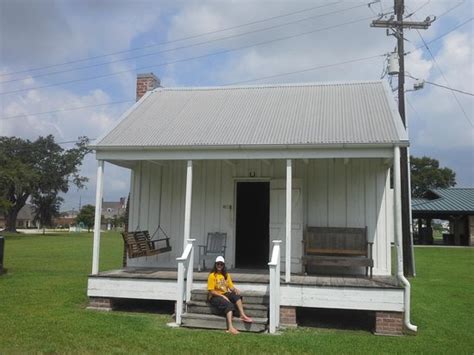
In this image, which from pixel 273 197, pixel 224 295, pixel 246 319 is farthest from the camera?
pixel 273 197

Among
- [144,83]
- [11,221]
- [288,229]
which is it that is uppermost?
[144,83]

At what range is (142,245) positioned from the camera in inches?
414

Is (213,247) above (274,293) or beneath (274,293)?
above

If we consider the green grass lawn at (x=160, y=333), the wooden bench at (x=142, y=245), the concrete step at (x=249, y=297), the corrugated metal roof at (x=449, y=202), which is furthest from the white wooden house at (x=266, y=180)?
the corrugated metal roof at (x=449, y=202)

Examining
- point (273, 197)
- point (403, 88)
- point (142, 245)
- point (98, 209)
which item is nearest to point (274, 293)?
point (273, 197)

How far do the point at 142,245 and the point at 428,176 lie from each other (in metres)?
68.3

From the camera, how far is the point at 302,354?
693 centimetres

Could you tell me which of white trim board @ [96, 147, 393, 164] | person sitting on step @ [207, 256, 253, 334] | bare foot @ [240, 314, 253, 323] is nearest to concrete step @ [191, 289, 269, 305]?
person sitting on step @ [207, 256, 253, 334]

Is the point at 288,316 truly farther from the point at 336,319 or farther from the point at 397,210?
the point at 397,210

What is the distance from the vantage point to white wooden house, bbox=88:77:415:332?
915 cm

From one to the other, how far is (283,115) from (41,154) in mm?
49163

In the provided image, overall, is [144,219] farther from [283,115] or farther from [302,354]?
[302,354]

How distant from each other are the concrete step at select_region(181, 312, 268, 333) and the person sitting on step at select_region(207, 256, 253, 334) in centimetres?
9

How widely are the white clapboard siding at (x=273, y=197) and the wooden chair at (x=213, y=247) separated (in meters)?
0.18
